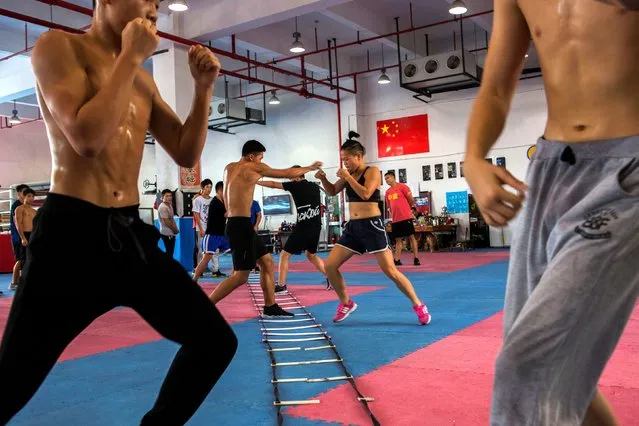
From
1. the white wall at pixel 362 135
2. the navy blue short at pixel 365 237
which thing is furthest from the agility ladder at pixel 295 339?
the white wall at pixel 362 135

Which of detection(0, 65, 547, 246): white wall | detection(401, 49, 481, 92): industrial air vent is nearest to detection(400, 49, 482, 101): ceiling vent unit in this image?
detection(401, 49, 481, 92): industrial air vent

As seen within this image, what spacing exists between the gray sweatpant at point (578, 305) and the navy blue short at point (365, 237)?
3.97 meters

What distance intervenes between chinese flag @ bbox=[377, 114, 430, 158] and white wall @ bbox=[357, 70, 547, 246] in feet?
0.44

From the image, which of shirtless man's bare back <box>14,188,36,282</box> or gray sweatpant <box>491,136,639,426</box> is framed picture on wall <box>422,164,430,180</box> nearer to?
shirtless man's bare back <box>14,188,36,282</box>

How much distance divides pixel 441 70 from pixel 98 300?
1267 centimetres

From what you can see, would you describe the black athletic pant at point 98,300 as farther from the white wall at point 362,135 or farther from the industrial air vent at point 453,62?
the white wall at point 362,135

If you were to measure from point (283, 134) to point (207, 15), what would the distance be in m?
7.97

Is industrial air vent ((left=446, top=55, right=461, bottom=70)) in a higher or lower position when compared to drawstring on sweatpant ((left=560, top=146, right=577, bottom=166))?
higher

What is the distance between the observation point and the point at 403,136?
57.3 feet

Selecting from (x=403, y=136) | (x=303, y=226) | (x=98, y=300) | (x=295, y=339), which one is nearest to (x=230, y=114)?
(x=403, y=136)

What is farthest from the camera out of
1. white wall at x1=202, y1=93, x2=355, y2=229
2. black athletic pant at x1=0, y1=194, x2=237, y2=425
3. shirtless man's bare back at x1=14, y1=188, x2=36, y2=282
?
white wall at x1=202, y1=93, x2=355, y2=229

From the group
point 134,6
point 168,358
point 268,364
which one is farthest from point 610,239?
point 168,358

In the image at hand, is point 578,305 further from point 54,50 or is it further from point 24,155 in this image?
point 24,155

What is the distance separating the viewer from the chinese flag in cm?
1716
